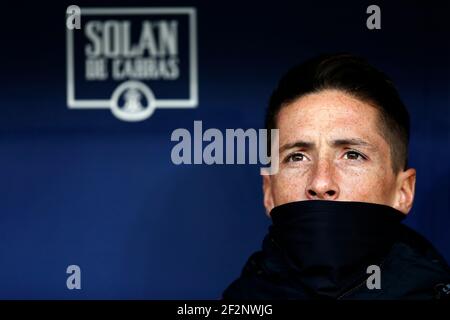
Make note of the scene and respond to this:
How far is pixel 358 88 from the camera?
1.74 m

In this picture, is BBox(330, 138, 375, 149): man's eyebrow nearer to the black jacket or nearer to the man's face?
the man's face

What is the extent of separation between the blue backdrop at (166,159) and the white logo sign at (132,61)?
3cm

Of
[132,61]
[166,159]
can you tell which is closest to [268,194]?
[166,159]

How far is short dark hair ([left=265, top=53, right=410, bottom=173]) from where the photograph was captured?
1.75 m

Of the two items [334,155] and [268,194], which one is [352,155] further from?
[268,194]

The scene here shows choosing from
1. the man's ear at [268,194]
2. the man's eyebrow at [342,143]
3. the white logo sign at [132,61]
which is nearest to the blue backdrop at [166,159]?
the white logo sign at [132,61]

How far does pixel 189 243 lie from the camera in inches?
88.2

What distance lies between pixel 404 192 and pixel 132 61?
0.84m

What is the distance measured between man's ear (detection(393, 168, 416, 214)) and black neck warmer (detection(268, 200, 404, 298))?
0.14m

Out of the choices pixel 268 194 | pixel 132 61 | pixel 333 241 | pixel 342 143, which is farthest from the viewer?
pixel 132 61

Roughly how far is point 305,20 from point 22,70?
77cm

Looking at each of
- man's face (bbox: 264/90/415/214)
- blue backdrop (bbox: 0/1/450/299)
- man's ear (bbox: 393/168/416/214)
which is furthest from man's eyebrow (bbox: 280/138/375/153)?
blue backdrop (bbox: 0/1/450/299)

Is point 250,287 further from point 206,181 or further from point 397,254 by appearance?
point 206,181
